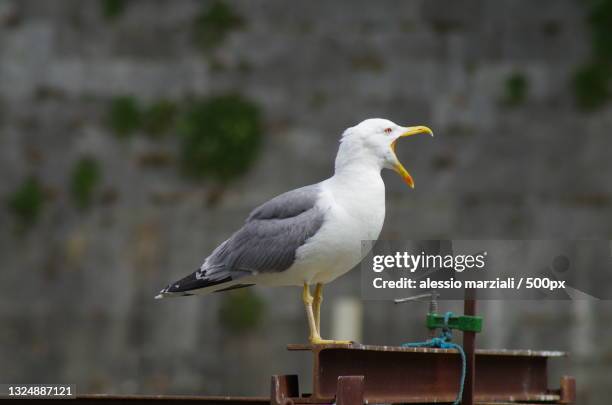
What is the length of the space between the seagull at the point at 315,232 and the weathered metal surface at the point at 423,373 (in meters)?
0.24

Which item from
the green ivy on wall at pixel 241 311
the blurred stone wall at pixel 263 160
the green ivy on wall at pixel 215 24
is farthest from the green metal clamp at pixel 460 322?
the green ivy on wall at pixel 215 24

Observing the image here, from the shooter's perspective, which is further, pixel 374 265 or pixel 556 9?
pixel 556 9

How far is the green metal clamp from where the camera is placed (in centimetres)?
464

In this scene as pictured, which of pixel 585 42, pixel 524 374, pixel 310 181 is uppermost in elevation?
pixel 585 42

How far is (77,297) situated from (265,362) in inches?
76.8

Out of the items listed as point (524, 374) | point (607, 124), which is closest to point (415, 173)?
point (607, 124)

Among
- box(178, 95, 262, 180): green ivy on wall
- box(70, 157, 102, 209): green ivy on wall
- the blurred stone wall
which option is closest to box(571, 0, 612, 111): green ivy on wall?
the blurred stone wall

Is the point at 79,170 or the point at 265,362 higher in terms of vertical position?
the point at 79,170

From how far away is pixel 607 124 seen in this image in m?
9.96

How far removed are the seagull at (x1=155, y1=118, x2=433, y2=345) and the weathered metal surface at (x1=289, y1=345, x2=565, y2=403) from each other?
0.24 metres

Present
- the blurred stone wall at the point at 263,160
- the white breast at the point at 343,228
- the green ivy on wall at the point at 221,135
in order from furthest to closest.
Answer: the green ivy on wall at the point at 221,135, the blurred stone wall at the point at 263,160, the white breast at the point at 343,228

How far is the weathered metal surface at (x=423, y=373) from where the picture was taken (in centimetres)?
411

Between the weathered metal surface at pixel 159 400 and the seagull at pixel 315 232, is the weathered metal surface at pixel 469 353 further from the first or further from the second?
the weathered metal surface at pixel 159 400

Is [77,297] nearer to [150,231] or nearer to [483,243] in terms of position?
[150,231]
